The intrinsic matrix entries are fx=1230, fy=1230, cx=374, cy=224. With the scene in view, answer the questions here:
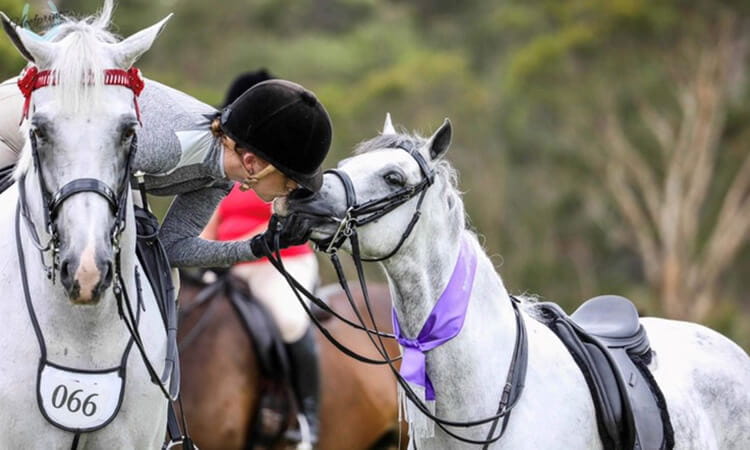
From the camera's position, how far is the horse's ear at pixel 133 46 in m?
4.32

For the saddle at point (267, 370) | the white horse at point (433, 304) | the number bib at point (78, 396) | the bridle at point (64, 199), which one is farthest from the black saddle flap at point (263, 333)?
the bridle at point (64, 199)

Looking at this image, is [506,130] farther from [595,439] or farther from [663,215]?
[595,439]

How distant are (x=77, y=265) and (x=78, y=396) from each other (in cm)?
64

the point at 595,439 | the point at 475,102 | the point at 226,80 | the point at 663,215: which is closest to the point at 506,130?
the point at 475,102

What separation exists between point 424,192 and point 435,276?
346 millimetres

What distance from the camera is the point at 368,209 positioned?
4898 mm

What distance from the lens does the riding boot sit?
29.6ft

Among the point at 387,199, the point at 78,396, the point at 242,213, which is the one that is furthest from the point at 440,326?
the point at 242,213

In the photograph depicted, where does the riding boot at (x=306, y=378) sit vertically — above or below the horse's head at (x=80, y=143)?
below

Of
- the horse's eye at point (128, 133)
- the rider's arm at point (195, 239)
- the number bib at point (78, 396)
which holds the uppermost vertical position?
the horse's eye at point (128, 133)

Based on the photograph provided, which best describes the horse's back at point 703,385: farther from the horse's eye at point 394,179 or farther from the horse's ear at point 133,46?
the horse's ear at point 133,46

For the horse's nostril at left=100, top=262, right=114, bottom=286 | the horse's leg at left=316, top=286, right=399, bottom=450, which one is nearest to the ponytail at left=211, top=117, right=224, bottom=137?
the horse's nostril at left=100, top=262, right=114, bottom=286

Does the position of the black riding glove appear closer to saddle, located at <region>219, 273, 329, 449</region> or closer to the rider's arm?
the rider's arm

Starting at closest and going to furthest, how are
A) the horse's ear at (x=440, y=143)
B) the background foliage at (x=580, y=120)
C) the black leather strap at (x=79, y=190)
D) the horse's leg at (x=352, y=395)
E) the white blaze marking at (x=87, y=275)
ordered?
the white blaze marking at (x=87, y=275), the black leather strap at (x=79, y=190), the horse's ear at (x=440, y=143), the horse's leg at (x=352, y=395), the background foliage at (x=580, y=120)
